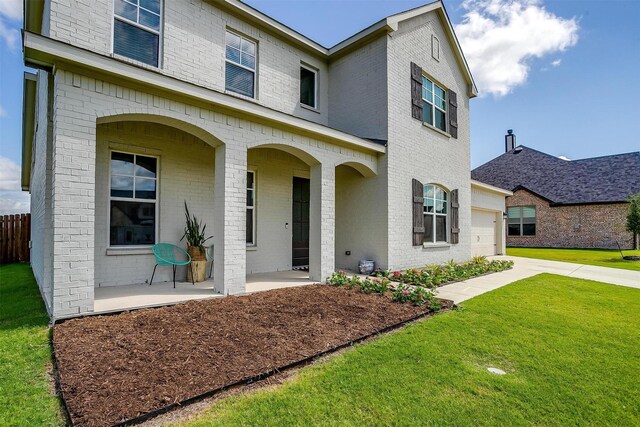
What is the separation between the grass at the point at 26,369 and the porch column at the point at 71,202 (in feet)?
1.48

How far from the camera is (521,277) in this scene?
28.4ft

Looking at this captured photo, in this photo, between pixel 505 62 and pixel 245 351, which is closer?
pixel 245 351

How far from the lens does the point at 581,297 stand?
6500 mm

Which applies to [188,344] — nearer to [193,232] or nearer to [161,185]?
[193,232]

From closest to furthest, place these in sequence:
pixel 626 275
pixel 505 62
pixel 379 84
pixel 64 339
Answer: pixel 64 339, pixel 379 84, pixel 626 275, pixel 505 62

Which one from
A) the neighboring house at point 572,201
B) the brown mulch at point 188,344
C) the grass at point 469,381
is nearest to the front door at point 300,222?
the brown mulch at point 188,344

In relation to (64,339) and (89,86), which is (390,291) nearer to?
(64,339)

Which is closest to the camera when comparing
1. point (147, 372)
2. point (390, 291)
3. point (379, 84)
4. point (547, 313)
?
point (147, 372)

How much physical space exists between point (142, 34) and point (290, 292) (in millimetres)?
5629

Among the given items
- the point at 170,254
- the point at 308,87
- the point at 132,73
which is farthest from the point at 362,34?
the point at 170,254

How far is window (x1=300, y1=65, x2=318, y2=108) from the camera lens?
9.09 metres

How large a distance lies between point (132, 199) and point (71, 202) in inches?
83.0

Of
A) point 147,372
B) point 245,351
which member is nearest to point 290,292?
point 245,351

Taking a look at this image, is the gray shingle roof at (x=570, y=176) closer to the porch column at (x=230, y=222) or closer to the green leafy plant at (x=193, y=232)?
the porch column at (x=230, y=222)
